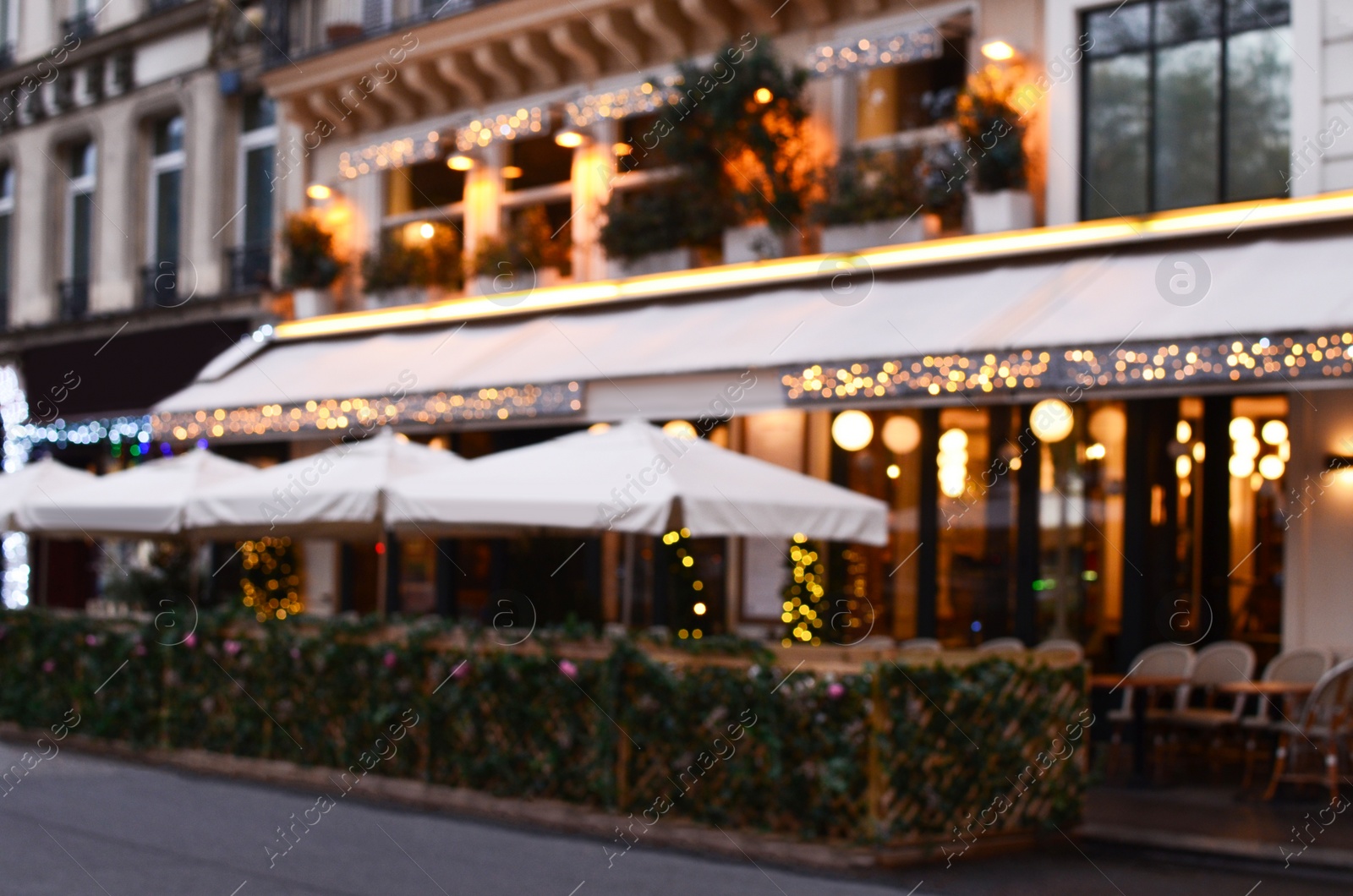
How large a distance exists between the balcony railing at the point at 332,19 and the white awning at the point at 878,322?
345 centimetres

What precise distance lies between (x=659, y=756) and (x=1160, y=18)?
7197mm

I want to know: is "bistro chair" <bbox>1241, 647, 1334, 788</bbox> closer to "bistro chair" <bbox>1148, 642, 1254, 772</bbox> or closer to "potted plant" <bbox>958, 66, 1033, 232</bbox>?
"bistro chair" <bbox>1148, 642, 1254, 772</bbox>

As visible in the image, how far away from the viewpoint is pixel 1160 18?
13.4 m

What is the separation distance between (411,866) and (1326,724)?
225 inches

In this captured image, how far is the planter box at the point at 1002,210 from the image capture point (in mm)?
13648

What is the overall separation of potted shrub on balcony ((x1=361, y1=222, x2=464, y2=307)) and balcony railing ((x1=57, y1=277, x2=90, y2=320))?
21.4 feet

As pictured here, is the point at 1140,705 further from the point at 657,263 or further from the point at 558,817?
the point at 657,263

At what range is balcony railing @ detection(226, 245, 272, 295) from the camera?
815 inches

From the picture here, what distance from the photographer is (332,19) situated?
65.8ft

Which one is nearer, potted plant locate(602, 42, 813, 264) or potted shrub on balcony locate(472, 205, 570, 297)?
potted plant locate(602, 42, 813, 264)

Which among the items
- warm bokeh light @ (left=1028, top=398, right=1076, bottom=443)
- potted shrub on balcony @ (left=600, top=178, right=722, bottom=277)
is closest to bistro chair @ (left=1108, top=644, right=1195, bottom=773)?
warm bokeh light @ (left=1028, top=398, right=1076, bottom=443)

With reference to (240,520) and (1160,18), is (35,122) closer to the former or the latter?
(240,520)

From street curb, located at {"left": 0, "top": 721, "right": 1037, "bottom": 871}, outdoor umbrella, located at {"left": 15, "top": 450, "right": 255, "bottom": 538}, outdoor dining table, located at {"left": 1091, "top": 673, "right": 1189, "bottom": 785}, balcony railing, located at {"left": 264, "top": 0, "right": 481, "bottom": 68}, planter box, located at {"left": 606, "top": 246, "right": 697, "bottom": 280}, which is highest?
balcony railing, located at {"left": 264, "top": 0, "right": 481, "bottom": 68}

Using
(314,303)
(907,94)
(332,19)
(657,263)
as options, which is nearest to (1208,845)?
(907,94)
